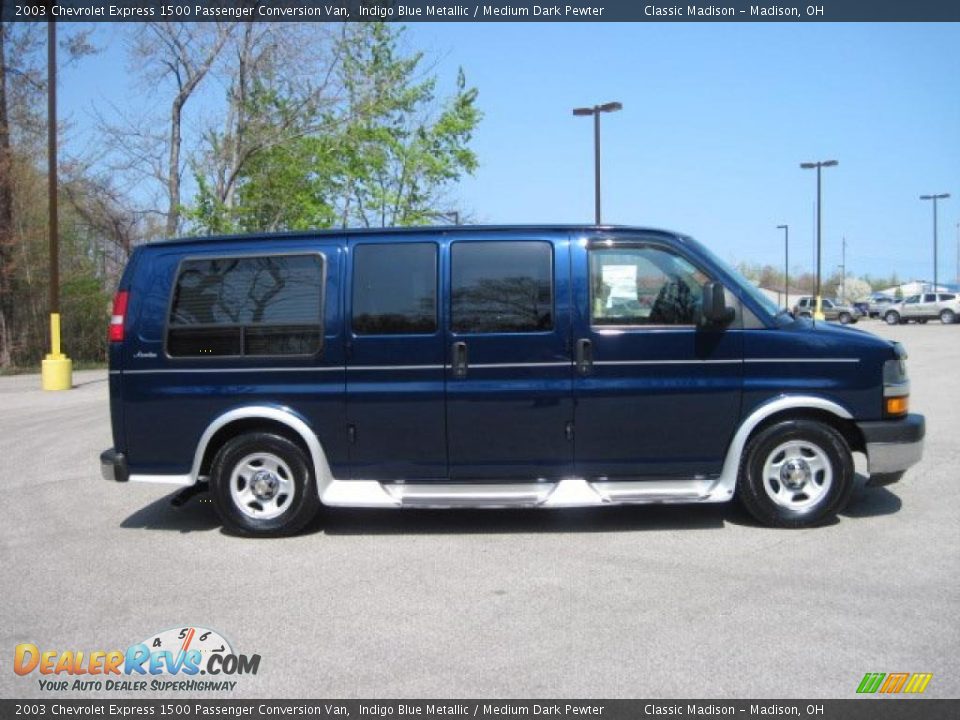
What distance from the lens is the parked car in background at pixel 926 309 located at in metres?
49.1

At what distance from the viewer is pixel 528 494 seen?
19.4ft

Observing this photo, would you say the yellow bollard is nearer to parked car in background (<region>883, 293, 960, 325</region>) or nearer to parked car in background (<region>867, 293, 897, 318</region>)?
parked car in background (<region>883, 293, 960, 325</region>)

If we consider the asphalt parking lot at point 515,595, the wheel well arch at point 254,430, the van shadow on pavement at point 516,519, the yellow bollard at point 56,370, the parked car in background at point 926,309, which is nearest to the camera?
the asphalt parking lot at point 515,595

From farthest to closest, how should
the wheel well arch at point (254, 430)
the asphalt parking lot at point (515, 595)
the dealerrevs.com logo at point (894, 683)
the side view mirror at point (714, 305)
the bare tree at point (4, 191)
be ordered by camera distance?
the bare tree at point (4, 191) < the wheel well arch at point (254, 430) < the side view mirror at point (714, 305) < the asphalt parking lot at point (515, 595) < the dealerrevs.com logo at point (894, 683)

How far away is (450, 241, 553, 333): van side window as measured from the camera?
6.01 metres

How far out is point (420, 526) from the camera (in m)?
6.48

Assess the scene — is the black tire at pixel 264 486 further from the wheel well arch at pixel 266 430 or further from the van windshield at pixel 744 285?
the van windshield at pixel 744 285

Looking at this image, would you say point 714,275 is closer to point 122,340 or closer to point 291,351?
point 291,351

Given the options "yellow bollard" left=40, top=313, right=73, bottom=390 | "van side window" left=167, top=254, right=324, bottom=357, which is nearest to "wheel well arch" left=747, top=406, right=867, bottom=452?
"van side window" left=167, top=254, right=324, bottom=357

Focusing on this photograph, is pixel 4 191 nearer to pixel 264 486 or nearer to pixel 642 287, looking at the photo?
pixel 264 486

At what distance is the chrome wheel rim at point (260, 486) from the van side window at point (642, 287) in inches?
98.8

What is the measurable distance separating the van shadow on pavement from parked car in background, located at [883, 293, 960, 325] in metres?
48.1

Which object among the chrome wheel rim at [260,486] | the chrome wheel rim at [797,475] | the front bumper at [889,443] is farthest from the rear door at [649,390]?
the chrome wheel rim at [260,486]

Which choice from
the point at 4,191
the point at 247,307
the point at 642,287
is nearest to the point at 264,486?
the point at 247,307
